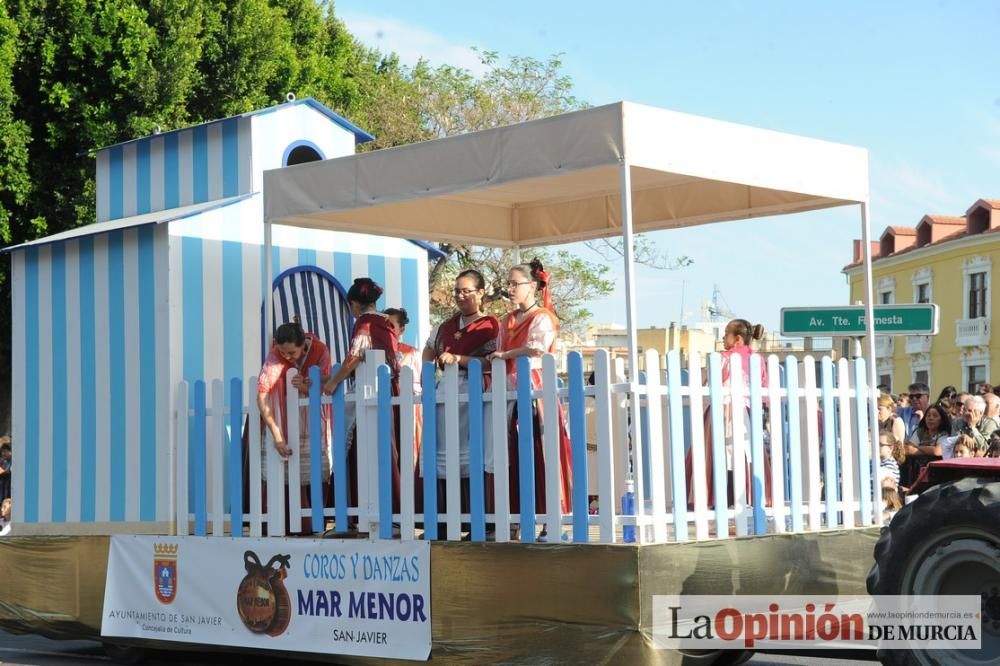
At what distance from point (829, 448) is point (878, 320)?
4859mm

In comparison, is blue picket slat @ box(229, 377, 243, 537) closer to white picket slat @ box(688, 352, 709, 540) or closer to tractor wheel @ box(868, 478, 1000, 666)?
white picket slat @ box(688, 352, 709, 540)

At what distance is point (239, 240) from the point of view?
10.8 metres

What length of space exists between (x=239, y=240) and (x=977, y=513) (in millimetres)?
5969

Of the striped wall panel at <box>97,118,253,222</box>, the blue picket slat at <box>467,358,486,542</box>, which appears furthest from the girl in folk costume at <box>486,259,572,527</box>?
the striped wall panel at <box>97,118,253,222</box>

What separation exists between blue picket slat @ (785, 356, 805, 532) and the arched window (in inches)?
191

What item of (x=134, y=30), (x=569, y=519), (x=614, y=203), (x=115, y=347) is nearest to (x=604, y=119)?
(x=569, y=519)

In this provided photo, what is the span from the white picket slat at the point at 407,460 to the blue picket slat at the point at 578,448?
46.1 inches

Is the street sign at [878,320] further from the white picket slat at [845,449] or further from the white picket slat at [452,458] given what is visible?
the white picket slat at [452,458]

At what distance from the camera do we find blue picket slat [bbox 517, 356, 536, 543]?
25.8 ft

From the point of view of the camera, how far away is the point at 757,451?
8.30 metres

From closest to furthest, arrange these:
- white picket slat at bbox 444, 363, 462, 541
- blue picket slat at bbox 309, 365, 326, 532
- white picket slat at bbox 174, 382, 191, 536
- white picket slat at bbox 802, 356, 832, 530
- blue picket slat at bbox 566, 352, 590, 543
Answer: blue picket slat at bbox 566, 352, 590, 543, white picket slat at bbox 444, 363, 462, 541, white picket slat at bbox 802, 356, 832, 530, blue picket slat at bbox 309, 365, 326, 532, white picket slat at bbox 174, 382, 191, 536

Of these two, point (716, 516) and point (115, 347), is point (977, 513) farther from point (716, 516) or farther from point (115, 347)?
point (115, 347)

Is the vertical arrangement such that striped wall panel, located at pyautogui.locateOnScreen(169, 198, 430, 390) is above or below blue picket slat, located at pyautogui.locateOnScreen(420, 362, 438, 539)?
above

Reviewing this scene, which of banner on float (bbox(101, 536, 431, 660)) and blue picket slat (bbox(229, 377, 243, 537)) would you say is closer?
banner on float (bbox(101, 536, 431, 660))
